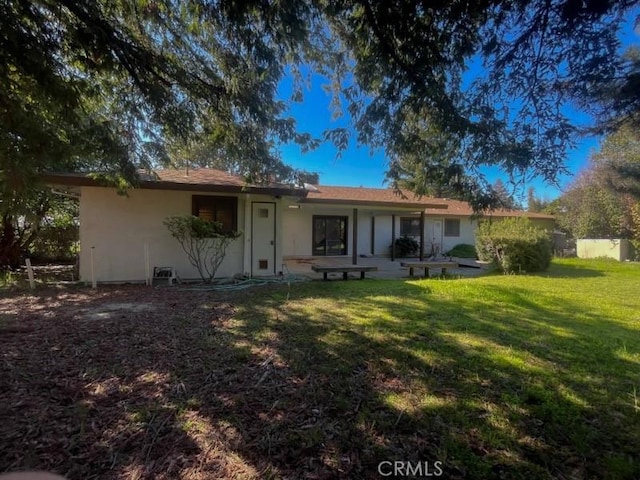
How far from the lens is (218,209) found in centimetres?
1021

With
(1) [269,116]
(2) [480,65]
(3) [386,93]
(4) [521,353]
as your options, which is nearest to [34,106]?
(1) [269,116]

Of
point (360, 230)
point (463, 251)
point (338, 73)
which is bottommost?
point (463, 251)

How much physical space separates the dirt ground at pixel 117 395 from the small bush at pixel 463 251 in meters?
16.8

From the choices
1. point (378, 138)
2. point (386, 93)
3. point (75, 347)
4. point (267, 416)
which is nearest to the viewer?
point (267, 416)

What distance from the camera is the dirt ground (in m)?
2.46

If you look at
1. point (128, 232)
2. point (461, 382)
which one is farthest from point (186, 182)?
point (461, 382)

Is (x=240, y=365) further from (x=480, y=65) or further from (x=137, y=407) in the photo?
(x=480, y=65)

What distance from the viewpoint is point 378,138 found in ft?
14.1

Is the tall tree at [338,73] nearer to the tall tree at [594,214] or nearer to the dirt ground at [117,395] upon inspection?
the dirt ground at [117,395]

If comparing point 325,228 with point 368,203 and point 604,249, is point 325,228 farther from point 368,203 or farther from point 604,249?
point 604,249

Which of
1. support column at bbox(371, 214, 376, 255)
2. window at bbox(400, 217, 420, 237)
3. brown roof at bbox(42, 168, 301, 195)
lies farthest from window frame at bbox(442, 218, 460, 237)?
brown roof at bbox(42, 168, 301, 195)

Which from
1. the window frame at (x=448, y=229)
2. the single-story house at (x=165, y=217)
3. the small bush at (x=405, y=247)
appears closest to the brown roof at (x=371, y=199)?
the single-story house at (x=165, y=217)

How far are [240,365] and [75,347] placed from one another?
2301mm

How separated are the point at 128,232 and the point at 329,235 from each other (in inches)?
423
